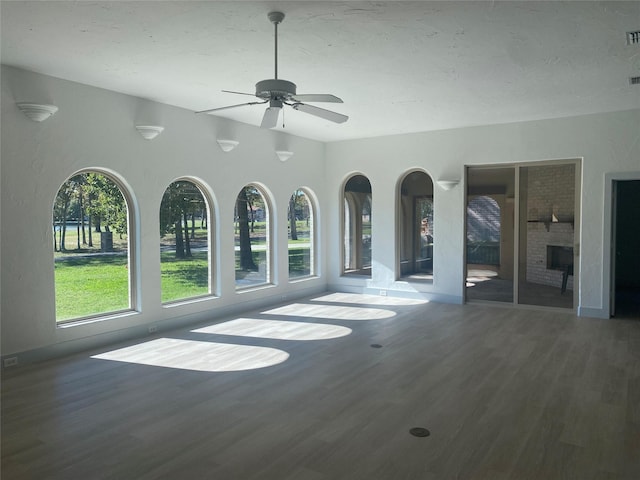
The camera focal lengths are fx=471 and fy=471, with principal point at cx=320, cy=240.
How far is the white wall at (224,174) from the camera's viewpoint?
Answer: 4.94m

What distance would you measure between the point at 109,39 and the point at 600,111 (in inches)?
259

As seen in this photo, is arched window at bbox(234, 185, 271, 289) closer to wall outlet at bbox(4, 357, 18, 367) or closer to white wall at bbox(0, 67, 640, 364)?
white wall at bbox(0, 67, 640, 364)

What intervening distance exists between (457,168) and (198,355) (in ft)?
17.7

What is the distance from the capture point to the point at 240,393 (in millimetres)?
4133

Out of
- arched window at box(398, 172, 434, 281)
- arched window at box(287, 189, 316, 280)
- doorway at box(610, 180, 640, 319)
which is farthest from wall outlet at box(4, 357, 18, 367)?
doorway at box(610, 180, 640, 319)

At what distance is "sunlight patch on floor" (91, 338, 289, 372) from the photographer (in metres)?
4.89

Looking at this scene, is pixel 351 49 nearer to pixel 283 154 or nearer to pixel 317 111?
pixel 317 111

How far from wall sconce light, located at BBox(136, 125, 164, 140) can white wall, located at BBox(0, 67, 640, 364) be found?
0.40 feet

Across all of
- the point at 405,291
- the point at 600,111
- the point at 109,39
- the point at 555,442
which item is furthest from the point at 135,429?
the point at 600,111

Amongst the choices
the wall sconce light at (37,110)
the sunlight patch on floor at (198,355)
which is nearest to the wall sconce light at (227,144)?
the wall sconce light at (37,110)

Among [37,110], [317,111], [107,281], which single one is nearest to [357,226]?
[107,281]

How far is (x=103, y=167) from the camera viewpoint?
568cm

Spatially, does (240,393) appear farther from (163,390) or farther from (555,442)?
(555,442)

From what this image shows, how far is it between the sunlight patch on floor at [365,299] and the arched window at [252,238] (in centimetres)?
120
